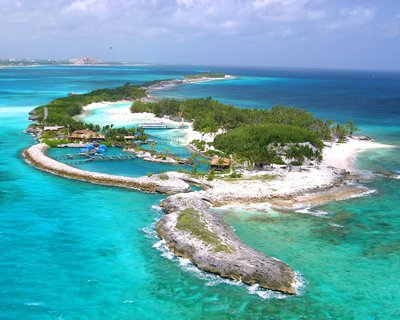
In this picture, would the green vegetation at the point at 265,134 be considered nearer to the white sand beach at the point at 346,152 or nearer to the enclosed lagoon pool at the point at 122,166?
the white sand beach at the point at 346,152

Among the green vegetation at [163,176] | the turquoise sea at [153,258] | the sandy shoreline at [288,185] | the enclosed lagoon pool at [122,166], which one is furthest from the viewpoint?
the enclosed lagoon pool at [122,166]

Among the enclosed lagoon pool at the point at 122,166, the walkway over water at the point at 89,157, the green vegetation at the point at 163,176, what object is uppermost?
the green vegetation at the point at 163,176

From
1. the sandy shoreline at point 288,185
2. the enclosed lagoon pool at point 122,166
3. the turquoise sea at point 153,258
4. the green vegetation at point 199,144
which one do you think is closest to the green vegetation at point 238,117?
the green vegetation at point 199,144

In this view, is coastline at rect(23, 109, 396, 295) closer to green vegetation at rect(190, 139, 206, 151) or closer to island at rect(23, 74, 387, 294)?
island at rect(23, 74, 387, 294)

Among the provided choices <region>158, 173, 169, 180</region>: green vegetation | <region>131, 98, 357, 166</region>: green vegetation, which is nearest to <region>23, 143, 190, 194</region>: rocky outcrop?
<region>158, 173, 169, 180</region>: green vegetation

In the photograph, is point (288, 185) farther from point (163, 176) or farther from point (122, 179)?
point (122, 179)

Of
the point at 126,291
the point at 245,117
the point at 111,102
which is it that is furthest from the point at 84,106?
the point at 126,291
